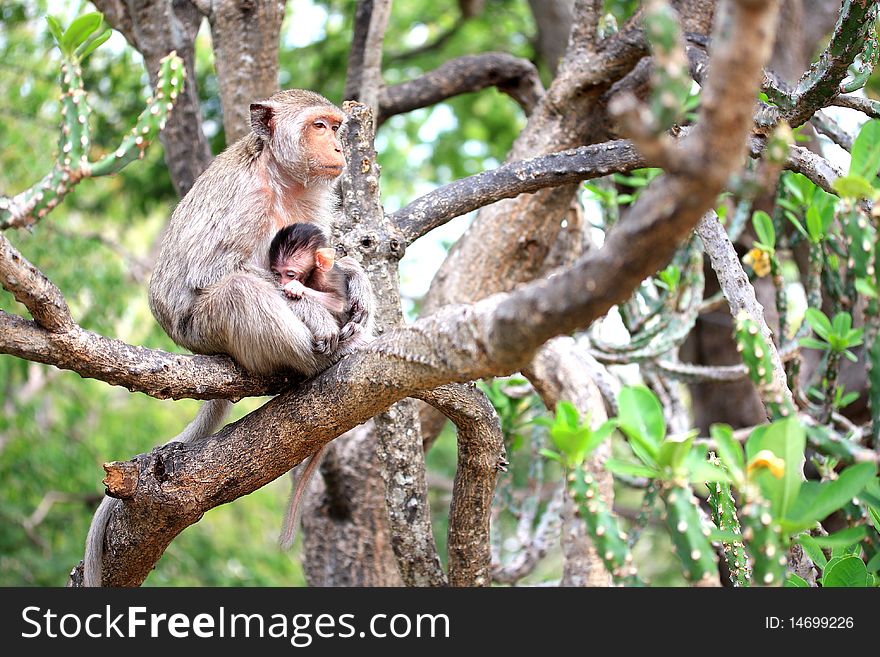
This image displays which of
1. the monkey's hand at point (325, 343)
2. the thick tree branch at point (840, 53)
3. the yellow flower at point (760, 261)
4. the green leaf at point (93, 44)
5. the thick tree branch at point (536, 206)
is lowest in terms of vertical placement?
the monkey's hand at point (325, 343)

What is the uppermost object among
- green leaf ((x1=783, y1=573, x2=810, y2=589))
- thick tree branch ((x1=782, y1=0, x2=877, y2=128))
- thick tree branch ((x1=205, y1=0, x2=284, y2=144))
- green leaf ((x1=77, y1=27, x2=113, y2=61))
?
thick tree branch ((x1=205, y1=0, x2=284, y2=144))

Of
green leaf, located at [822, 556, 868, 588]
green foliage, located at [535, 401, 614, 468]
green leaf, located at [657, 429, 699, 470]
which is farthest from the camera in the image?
green leaf, located at [822, 556, 868, 588]

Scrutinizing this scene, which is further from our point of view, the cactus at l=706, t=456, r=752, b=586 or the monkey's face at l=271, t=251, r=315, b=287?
the monkey's face at l=271, t=251, r=315, b=287

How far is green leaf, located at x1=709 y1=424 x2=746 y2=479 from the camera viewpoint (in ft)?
6.31

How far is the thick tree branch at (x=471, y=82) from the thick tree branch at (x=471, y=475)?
2.68m

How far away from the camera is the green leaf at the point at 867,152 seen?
7.29ft

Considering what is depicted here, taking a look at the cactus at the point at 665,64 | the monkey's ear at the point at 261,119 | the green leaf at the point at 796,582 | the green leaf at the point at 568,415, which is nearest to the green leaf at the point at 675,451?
the green leaf at the point at 568,415

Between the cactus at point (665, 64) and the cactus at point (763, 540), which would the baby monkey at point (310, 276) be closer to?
the cactus at point (763, 540)

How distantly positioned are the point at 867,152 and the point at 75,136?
7.13ft

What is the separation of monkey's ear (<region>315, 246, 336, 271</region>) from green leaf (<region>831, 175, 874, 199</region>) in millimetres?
1914

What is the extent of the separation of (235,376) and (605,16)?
3.06 m

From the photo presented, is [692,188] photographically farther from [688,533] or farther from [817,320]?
[817,320]

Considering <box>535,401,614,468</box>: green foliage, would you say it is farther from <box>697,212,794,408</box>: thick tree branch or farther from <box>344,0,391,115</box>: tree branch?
<box>344,0,391,115</box>: tree branch

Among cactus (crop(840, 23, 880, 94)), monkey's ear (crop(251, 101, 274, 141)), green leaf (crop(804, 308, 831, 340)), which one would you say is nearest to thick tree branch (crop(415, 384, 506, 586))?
green leaf (crop(804, 308, 831, 340))
